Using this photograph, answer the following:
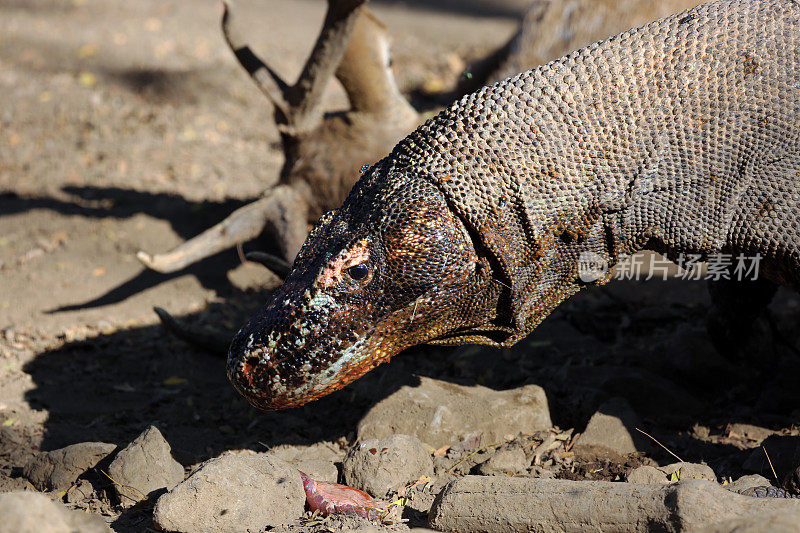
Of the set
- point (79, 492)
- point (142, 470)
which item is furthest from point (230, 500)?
point (79, 492)

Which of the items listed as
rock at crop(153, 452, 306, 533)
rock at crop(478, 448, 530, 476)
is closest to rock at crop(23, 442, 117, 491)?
rock at crop(153, 452, 306, 533)

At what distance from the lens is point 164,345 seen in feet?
15.1

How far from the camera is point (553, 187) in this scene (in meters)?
2.70

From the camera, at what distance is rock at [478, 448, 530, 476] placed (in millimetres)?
3209

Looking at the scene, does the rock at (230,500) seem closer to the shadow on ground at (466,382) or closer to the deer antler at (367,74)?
the shadow on ground at (466,382)

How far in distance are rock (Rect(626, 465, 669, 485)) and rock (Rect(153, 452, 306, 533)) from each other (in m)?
1.23

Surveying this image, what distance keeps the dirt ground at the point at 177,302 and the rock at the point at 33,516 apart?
0.65m

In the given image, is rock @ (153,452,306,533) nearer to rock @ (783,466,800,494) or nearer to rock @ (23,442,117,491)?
rock @ (23,442,117,491)

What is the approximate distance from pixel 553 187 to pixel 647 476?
3.79 feet

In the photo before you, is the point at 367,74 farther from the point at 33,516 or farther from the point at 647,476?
the point at 33,516

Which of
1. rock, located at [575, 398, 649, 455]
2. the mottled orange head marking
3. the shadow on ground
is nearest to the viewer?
the mottled orange head marking

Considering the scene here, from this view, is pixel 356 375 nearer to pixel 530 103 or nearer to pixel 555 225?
pixel 555 225

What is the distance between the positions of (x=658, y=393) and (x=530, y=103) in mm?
1707

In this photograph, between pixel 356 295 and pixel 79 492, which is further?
pixel 79 492
